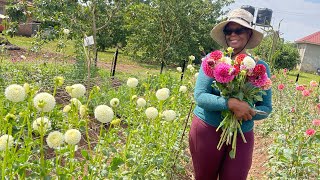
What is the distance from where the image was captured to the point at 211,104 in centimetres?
197

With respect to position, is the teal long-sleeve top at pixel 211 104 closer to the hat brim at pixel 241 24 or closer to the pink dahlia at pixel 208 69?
the pink dahlia at pixel 208 69

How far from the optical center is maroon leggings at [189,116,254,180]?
2148 millimetres

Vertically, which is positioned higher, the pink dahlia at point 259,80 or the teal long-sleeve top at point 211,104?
the pink dahlia at point 259,80

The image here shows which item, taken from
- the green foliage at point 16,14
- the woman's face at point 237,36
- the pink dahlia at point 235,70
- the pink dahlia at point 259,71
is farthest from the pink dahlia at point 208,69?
the green foliage at point 16,14

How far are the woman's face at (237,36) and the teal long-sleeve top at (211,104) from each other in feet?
0.56

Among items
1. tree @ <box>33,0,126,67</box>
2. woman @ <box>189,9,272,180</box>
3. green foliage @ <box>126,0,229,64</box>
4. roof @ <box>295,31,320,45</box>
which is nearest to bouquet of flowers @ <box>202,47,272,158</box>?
woman @ <box>189,9,272,180</box>

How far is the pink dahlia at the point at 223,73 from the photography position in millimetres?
1792

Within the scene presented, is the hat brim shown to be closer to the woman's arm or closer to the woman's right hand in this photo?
the woman's arm

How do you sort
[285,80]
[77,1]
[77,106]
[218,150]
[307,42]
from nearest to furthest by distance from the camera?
[77,106] → [218,150] → [77,1] → [285,80] → [307,42]

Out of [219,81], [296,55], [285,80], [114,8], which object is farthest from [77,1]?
[296,55]

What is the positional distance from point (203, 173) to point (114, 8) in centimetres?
368

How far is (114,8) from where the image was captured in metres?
5.32

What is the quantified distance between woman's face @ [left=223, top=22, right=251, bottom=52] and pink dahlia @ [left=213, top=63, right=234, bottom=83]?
1.41 ft

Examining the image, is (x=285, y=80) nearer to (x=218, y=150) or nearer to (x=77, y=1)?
(x=77, y=1)
